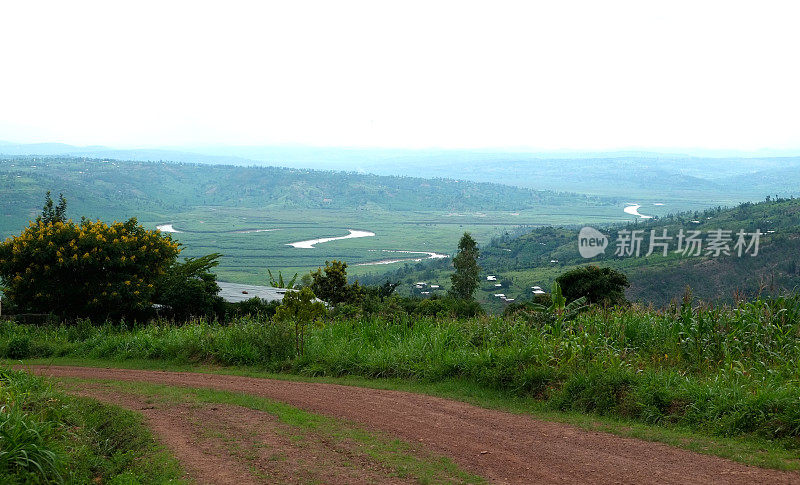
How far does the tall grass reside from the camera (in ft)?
24.8

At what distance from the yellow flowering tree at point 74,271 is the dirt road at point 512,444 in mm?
13304

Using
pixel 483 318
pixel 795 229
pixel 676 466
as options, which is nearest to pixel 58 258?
pixel 483 318

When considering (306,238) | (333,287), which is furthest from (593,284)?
(306,238)

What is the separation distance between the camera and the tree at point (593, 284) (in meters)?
26.5

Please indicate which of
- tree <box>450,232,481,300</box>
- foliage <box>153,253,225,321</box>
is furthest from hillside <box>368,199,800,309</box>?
foliage <box>153,253,225,321</box>

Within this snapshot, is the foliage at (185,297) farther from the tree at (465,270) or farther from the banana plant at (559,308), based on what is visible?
the tree at (465,270)

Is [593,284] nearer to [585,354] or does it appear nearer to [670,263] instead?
[585,354]

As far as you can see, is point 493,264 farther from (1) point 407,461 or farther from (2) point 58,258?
(1) point 407,461

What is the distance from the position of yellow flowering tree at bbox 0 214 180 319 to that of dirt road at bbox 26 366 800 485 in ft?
43.6

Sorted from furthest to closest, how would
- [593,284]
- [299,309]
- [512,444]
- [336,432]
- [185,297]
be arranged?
1. [593,284]
2. [185,297]
3. [299,309]
4. [336,432]
5. [512,444]

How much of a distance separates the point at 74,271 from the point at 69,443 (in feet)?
53.9

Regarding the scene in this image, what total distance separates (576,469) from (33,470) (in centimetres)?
480

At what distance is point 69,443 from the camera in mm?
6418

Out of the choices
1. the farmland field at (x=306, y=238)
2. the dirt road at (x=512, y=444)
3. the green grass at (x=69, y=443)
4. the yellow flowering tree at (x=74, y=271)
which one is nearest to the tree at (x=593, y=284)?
the yellow flowering tree at (x=74, y=271)
